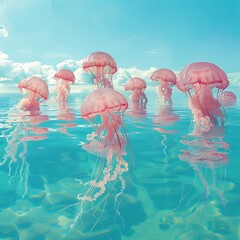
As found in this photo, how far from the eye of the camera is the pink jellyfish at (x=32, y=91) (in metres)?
9.55

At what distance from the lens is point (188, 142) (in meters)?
4.52

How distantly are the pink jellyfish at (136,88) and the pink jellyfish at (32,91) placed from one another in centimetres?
493

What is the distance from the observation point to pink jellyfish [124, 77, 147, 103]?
44.1 feet

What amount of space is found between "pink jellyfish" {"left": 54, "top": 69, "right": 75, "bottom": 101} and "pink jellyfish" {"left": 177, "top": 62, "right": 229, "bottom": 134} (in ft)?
29.6

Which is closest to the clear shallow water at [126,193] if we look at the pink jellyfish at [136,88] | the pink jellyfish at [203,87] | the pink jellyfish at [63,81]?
the pink jellyfish at [203,87]

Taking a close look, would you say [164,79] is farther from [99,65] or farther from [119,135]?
[119,135]

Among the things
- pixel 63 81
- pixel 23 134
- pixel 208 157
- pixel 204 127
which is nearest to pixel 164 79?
pixel 63 81

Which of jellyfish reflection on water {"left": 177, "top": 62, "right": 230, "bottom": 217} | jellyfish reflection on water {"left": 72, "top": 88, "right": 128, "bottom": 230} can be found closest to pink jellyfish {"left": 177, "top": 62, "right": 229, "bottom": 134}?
jellyfish reflection on water {"left": 177, "top": 62, "right": 230, "bottom": 217}

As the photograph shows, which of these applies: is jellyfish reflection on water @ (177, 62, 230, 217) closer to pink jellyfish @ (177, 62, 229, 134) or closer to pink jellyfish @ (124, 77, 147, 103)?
pink jellyfish @ (177, 62, 229, 134)

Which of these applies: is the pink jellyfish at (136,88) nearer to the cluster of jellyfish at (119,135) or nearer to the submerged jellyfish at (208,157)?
the cluster of jellyfish at (119,135)

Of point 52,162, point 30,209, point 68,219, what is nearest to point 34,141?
point 52,162

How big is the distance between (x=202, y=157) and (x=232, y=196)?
1.09 m

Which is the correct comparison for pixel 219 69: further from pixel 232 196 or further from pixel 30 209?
pixel 30 209

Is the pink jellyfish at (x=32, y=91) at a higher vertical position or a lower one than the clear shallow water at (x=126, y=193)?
higher
